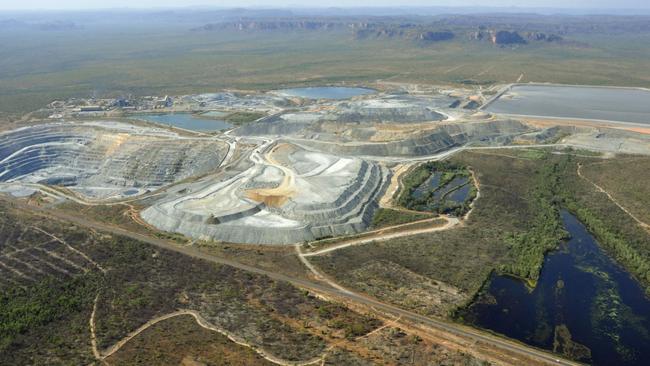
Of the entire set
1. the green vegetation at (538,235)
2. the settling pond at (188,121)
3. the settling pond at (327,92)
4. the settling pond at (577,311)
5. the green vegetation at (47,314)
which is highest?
the settling pond at (327,92)

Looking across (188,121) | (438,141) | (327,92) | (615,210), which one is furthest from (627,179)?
(327,92)

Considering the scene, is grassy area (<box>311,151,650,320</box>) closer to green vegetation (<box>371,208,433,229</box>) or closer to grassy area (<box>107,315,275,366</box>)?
green vegetation (<box>371,208,433,229</box>)

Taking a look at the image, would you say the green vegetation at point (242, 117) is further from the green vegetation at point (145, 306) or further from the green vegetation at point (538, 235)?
the green vegetation at point (145, 306)

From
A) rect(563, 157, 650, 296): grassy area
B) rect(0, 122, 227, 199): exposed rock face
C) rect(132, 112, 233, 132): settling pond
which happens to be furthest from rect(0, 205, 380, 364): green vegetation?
rect(132, 112, 233, 132): settling pond

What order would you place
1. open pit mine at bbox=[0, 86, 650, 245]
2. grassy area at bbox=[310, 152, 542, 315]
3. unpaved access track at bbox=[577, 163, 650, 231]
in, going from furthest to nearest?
open pit mine at bbox=[0, 86, 650, 245] → unpaved access track at bbox=[577, 163, 650, 231] → grassy area at bbox=[310, 152, 542, 315]

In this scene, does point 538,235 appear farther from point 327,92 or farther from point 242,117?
point 327,92

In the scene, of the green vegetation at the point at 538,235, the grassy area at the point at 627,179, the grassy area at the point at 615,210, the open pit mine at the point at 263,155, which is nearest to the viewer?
the green vegetation at the point at 538,235

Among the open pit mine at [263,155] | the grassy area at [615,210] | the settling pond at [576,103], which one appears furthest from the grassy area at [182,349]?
the settling pond at [576,103]
